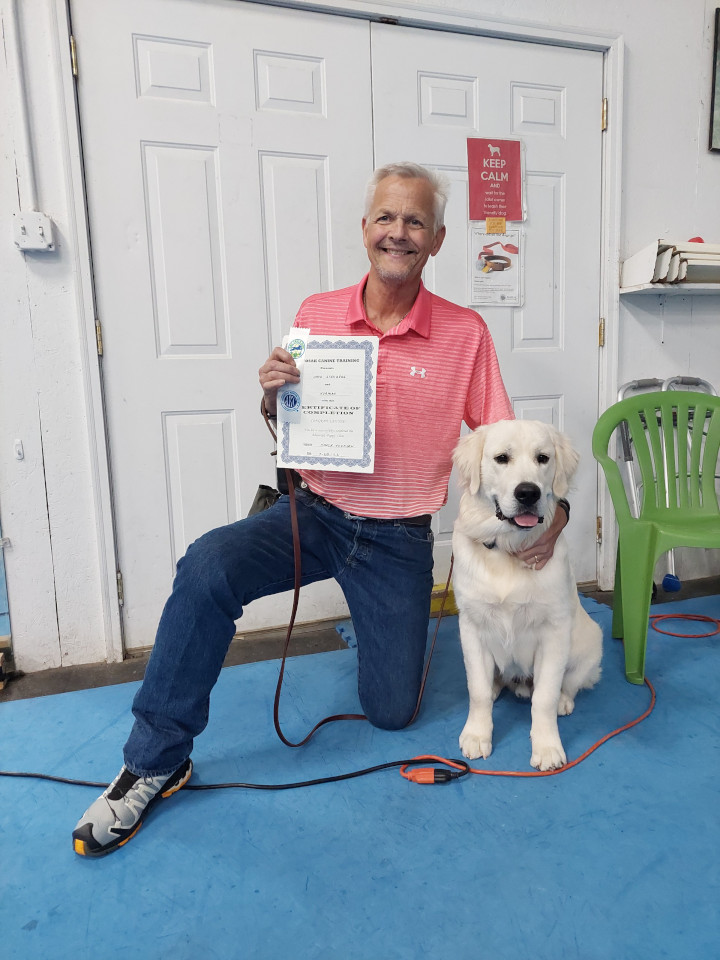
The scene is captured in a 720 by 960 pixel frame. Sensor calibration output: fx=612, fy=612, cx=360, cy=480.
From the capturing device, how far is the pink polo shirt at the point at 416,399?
5.84 feet

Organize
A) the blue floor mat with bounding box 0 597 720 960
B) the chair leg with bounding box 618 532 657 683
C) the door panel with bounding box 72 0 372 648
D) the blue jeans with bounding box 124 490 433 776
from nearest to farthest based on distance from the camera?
the blue floor mat with bounding box 0 597 720 960
the blue jeans with bounding box 124 490 433 776
the chair leg with bounding box 618 532 657 683
the door panel with bounding box 72 0 372 648

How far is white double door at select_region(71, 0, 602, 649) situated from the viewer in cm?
226

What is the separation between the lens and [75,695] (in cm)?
212

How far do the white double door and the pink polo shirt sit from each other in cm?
73

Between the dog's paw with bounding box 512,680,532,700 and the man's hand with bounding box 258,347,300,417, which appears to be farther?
the dog's paw with bounding box 512,680,532,700

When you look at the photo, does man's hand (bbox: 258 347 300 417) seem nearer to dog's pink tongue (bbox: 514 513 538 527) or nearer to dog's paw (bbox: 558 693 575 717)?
dog's pink tongue (bbox: 514 513 538 527)

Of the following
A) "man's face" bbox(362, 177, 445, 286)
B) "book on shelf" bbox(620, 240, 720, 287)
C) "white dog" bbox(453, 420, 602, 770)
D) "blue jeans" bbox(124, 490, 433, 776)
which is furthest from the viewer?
"book on shelf" bbox(620, 240, 720, 287)

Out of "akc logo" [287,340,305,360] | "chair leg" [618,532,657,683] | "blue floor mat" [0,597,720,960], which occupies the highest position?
"akc logo" [287,340,305,360]

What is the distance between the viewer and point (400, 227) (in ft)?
5.65

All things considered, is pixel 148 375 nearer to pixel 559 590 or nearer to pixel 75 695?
pixel 75 695

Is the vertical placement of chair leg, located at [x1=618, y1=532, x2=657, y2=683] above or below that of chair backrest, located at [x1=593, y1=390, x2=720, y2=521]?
below

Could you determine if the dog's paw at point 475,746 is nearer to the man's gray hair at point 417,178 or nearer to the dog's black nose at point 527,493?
the dog's black nose at point 527,493

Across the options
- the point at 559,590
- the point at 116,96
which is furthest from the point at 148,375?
the point at 559,590

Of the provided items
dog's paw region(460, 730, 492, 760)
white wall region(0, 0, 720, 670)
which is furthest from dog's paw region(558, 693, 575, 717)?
white wall region(0, 0, 720, 670)
